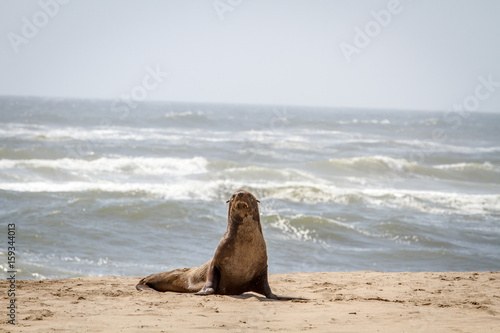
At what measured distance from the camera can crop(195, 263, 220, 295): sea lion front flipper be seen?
6468 mm

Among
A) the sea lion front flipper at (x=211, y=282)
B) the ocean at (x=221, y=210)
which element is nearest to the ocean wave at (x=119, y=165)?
the ocean at (x=221, y=210)

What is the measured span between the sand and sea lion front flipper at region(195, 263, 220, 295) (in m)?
0.20

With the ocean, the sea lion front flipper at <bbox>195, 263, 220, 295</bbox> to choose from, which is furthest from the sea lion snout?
the ocean

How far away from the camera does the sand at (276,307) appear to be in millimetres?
4973

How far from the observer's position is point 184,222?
14102mm

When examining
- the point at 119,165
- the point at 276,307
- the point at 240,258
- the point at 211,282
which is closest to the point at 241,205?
the point at 240,258

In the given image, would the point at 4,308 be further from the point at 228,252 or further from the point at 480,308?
the point at 480,308

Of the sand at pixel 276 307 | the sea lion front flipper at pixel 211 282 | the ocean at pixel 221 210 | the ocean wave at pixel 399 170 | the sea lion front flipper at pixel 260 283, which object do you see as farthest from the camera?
the ocean wave at pixel 399 170

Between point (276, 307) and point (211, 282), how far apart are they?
98 cm

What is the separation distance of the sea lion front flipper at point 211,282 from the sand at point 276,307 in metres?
0.20

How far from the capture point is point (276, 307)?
5.86 meters

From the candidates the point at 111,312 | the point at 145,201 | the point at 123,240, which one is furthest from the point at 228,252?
the point at 145,201

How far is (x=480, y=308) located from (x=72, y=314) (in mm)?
3976

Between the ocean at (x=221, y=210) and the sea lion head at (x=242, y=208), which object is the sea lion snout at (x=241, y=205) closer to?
the sea lion head at (x=242, y=208)
